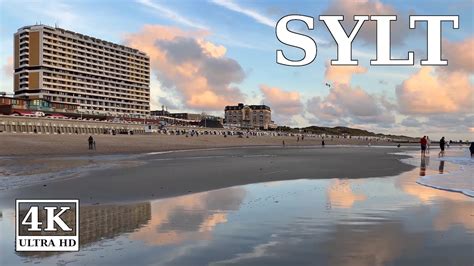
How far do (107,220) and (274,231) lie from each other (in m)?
3.14

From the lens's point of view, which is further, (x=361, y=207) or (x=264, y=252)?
(x=361, y=207)

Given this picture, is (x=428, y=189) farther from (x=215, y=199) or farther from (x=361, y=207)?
(x=215, y=199)

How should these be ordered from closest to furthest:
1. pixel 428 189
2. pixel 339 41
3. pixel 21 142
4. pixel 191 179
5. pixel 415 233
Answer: pixel 415 233 < pixel 339 41 < pixel 428 189 < pixel 191 179 < pixel 21 142

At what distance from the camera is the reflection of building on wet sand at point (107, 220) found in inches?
259

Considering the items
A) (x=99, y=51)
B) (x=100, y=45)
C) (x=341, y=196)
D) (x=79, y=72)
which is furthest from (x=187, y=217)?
(x=100, y=45)

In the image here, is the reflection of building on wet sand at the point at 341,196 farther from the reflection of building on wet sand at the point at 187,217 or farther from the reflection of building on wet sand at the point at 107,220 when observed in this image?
the reflection of building on wet sand at the point at 107,220

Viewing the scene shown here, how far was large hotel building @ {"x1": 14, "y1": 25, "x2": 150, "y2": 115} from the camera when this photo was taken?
132 m

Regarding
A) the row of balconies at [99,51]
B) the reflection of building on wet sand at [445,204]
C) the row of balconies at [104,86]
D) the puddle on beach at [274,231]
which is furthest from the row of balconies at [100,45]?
the puddle on beach at [274,231]

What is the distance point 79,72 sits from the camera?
14462 cm

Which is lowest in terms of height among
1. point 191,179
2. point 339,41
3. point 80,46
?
point 191,179

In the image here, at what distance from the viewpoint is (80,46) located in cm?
14750

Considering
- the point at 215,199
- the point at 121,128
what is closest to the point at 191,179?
the point at 215,199

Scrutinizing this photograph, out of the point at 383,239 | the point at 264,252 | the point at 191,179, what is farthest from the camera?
the point at 191,179

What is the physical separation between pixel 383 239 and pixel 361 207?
2961mm
